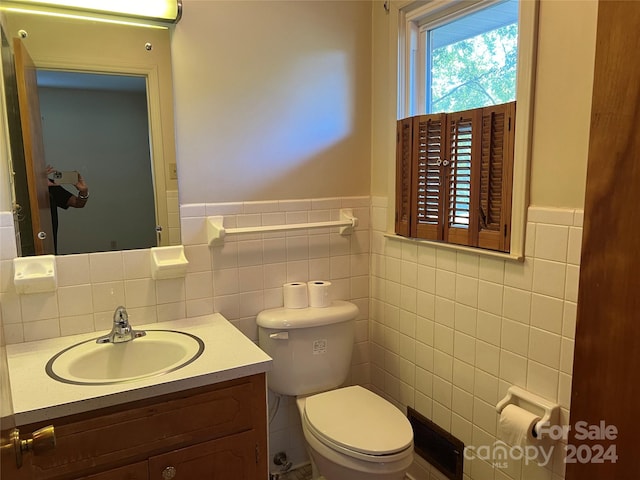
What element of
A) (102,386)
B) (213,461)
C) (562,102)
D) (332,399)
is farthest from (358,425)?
(562,102)

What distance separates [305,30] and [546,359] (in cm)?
158

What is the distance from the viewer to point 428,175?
1.90 m

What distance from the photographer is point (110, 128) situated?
1710mm

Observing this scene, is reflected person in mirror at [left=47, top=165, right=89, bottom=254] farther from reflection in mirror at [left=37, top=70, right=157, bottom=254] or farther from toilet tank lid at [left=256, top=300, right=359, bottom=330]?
toilet tank lid at [left=256, top=300, right=359, bottom=330]

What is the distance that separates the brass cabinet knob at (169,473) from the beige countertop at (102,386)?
0.85 feet

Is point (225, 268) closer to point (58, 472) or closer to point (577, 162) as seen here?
point (58, 472)

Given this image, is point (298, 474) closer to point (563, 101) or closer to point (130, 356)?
point (130, 356)

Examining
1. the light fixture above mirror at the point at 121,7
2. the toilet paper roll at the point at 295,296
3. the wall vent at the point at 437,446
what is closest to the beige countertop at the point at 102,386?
the toilet paper roll at the point at 295,296

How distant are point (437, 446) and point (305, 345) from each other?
2.29ft

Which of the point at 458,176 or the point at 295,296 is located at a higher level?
the point at 458,176

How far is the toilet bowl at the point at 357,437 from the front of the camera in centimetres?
160

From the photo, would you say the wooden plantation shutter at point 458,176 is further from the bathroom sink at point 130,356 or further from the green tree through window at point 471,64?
the bathroom sink at point 130,356

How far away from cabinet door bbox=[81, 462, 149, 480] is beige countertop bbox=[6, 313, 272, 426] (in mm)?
215

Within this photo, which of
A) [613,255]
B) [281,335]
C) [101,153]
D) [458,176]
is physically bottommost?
[281,335]
